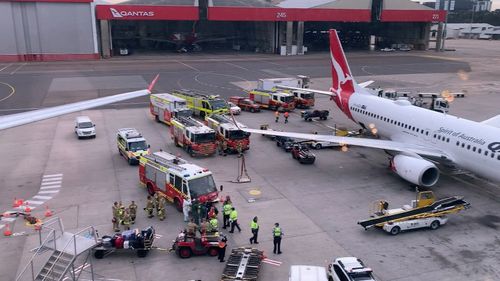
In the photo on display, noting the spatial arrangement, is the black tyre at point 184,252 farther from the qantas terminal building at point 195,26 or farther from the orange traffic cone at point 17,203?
the qantas terminal building at point 195,26

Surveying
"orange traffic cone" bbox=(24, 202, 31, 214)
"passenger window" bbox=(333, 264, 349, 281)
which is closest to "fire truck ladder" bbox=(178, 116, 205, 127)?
"orange traffic cone" bbox=(24, 202, 31, 214)

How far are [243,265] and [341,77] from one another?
30624 mm

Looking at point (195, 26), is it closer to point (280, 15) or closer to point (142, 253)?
point (280, 15)

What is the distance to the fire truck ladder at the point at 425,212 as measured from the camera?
25.8 m

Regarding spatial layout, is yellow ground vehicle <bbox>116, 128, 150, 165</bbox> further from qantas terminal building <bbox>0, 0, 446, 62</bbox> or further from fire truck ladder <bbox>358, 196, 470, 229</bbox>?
qantas terminal building <bbox>0, 0, 446, 62</bbox>

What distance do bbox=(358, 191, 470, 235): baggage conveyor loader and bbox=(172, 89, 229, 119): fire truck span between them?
28192mm

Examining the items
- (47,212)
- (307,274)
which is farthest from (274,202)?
(47,212)

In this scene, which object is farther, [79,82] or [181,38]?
[181,38]

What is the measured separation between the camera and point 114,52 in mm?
131625

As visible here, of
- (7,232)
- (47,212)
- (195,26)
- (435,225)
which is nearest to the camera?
(7,232)

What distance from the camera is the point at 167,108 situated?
50406mm

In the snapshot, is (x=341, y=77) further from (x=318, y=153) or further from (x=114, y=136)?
(x=114, y=136)

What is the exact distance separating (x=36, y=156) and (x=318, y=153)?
86.9 feet

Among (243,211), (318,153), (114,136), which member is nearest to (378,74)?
(318,153)
